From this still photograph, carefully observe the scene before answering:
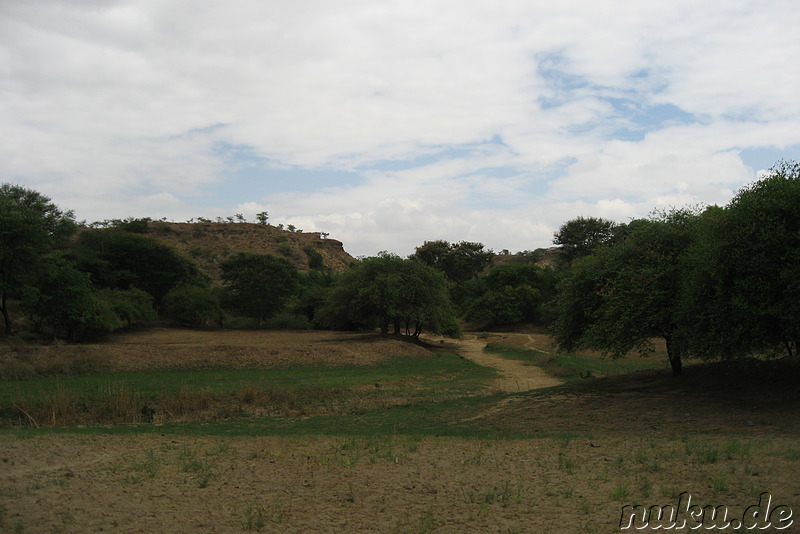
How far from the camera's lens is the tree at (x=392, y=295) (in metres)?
41.7

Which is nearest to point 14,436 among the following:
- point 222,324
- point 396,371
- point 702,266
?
point 702,266

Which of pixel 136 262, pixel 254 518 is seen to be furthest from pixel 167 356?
pixel 136 262

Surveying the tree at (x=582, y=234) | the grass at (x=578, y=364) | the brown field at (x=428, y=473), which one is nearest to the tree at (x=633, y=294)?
the brown field at (x=428, y=473)

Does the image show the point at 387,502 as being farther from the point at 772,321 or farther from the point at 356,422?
the point at 772,321

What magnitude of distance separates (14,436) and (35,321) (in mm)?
30775

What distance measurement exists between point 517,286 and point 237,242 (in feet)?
172

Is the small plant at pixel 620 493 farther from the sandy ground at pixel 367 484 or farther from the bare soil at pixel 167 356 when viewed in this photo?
the bare soil at pixel 167 356

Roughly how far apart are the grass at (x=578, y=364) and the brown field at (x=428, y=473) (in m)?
11.2

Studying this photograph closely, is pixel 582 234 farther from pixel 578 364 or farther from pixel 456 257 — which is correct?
pixel 578 364

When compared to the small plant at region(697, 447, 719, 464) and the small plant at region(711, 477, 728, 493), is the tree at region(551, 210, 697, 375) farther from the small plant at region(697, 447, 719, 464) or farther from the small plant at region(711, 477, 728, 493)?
the small plant at region(711, 477, 728, 493)

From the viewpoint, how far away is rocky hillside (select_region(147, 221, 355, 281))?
91188 mm

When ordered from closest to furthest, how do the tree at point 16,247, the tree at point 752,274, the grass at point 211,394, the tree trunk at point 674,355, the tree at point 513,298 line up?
the tree at point 752,274 < the grass at point 211,394 < the tree trunk at point 674,355 < the tree at point 16,247 < the tree at point 513,298

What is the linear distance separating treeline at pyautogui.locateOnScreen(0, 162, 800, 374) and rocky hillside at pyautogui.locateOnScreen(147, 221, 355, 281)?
7447 millimetres

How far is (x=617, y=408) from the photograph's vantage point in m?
15.9
